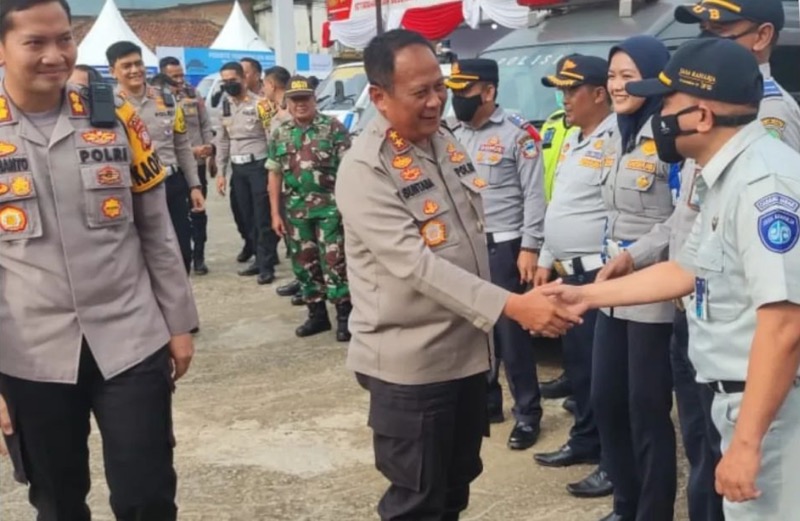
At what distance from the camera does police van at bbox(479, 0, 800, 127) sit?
6.19 meters

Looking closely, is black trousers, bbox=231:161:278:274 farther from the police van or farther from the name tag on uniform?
the name tag on uniform

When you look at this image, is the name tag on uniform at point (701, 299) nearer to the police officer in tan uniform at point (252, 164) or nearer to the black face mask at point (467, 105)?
the black face mask at point (467, 105)

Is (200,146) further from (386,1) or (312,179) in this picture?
(386,1)

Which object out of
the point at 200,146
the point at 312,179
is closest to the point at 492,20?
the point at 200,146

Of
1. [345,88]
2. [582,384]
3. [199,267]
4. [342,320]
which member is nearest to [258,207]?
[199,267]

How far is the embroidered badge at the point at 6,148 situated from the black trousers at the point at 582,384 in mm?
2603

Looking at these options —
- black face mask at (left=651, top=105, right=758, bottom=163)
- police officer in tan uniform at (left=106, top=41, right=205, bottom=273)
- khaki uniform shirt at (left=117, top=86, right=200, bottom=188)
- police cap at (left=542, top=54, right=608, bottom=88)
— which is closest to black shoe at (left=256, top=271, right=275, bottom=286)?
police officer in tan uniform at (left=106, top=41, right=205, bottom=273)

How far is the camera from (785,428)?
2.14 m

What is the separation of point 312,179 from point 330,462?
264cm

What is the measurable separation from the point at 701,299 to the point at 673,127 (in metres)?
0.45

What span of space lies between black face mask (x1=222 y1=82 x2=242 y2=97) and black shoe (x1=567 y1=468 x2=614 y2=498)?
5.95m

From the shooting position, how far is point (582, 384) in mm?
4422

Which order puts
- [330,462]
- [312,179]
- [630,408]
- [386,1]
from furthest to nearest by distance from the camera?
[386,1], [312,179], [330,462], [630,408]

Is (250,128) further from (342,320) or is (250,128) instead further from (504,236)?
(504,236)
